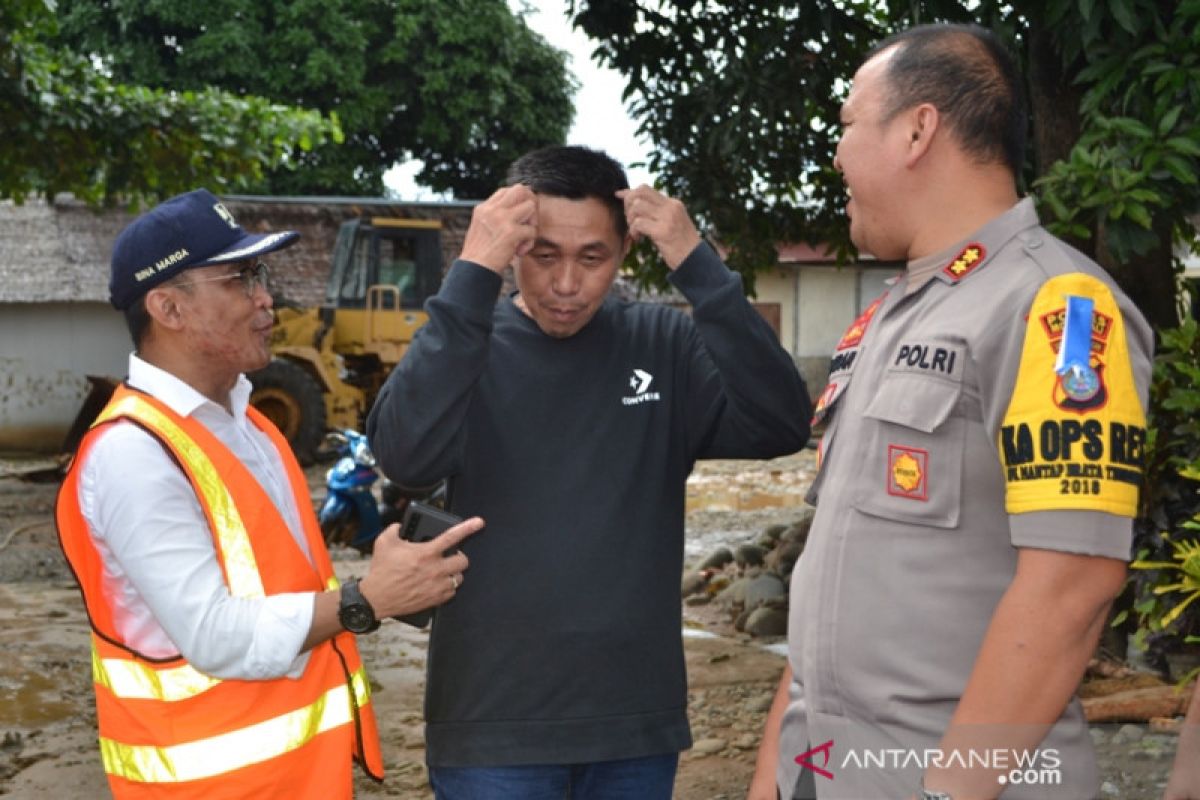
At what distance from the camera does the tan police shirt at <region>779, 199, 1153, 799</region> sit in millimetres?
1692

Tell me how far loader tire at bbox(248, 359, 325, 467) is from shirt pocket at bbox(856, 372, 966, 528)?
1387cm

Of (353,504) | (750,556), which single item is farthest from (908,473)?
(353,504)

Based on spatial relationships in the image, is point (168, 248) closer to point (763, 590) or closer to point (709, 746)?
point (709, 746)

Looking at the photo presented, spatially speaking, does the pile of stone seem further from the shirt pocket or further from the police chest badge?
the shirt pocket

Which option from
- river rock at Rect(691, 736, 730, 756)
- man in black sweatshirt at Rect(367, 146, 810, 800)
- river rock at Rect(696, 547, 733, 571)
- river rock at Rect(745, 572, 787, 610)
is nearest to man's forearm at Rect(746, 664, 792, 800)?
man in black sweatshirt at Rect(367, 146, 810, 800)

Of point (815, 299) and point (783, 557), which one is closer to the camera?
point (783, 557)

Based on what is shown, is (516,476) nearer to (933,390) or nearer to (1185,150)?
(933,390)

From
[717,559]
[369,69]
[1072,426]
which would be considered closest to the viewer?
[1072,426]

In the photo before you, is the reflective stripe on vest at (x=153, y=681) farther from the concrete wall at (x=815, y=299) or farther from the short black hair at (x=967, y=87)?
the concrete wall at (x=815, y=299)

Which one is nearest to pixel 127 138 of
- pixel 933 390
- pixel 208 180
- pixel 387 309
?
pixel 208 180

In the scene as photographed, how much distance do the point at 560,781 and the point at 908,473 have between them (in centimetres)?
104

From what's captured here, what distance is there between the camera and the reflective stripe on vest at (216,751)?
236cm

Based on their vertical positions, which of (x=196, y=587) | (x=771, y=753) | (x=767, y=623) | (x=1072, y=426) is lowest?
(x=767, y=623)

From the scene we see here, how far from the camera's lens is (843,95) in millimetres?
8492
